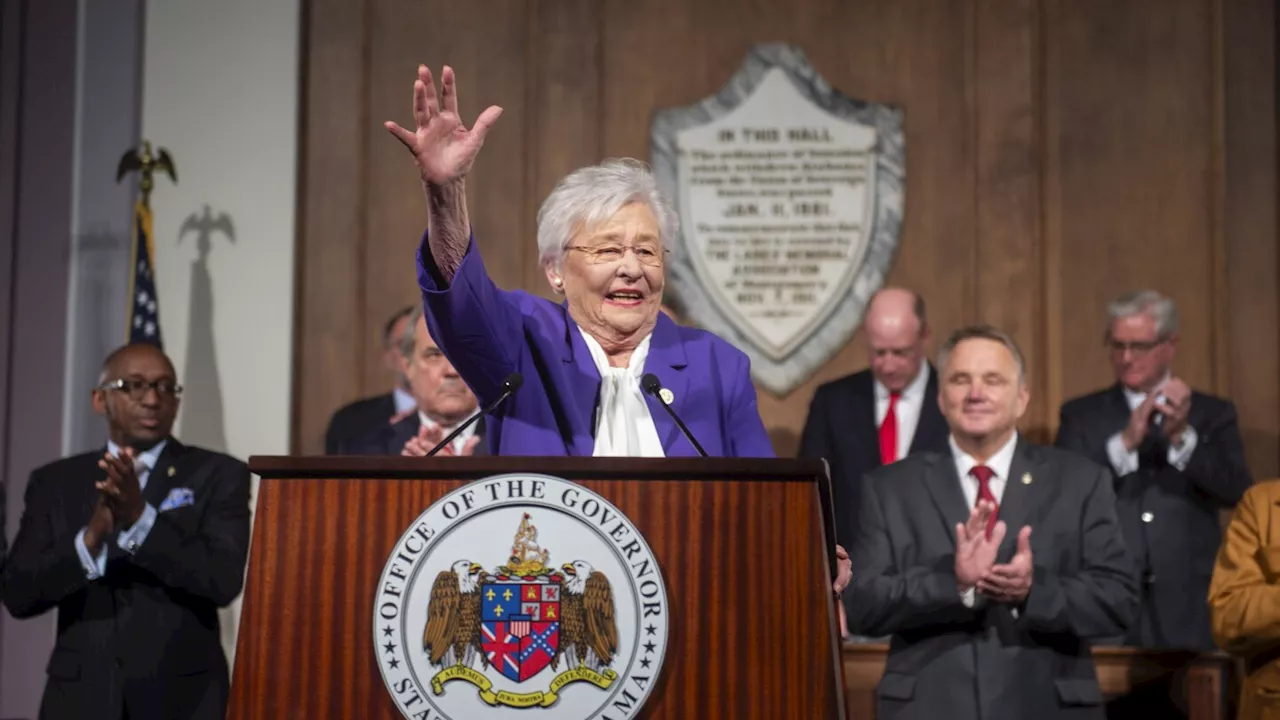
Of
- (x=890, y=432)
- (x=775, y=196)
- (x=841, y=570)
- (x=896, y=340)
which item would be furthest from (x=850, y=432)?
(x=841, y=570)

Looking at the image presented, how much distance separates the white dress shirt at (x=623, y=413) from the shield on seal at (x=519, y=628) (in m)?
0.63

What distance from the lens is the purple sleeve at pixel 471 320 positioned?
7.84ft

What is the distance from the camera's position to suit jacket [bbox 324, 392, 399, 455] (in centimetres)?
532

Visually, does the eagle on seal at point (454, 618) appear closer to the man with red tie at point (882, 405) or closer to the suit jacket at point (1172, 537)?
the man with red tie at point (882, 405)

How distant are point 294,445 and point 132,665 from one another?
2115 mm

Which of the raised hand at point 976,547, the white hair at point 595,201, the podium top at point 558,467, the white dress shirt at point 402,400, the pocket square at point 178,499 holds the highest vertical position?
the white hair at point 595,201

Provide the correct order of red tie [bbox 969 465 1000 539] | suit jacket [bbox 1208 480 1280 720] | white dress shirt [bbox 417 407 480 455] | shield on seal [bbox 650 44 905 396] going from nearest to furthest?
suit jacket [bbox 1208 480 1280 720] → red tie [bbox 969 465 1000 539] → white dress shirt [bbox 417 407 480 455] → shield on seal [bbox 650 44 905 396]

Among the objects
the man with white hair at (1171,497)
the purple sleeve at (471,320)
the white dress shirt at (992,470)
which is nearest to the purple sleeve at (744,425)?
the purple sleeve at (471,320)

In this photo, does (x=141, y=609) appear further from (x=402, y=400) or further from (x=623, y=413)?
(x=623, y=413)

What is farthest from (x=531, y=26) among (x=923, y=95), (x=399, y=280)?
(x=923, y=95)

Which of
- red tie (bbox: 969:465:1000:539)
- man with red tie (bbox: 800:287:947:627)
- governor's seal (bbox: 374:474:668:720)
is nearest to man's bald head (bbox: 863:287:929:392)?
man with red tie (bbox: 800:287:947:627)

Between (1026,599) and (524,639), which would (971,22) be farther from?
(524,639)

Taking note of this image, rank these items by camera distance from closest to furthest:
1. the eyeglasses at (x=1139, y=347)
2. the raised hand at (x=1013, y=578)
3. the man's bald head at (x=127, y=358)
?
the raised hand at (x=1013, y=578), the man's bald head at (x=127, y=358), the eyeglasses at (x=1139, y=347)

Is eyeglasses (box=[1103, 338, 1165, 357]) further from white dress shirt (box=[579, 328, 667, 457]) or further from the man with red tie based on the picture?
white dress shirt (box=[579, 328, 667, 457])
